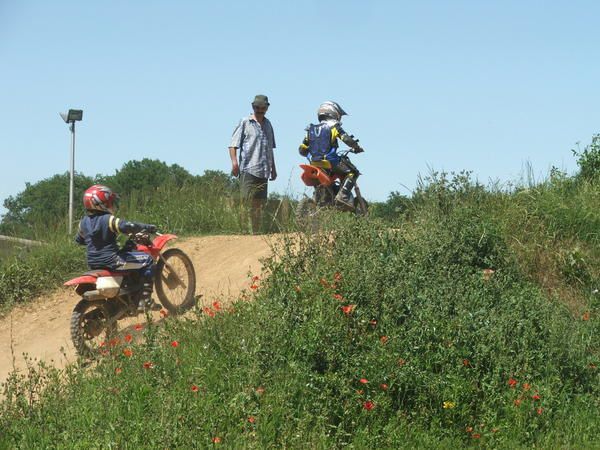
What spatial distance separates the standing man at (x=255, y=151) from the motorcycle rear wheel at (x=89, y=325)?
400cm

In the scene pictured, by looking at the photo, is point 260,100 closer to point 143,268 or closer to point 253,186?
point 253,186

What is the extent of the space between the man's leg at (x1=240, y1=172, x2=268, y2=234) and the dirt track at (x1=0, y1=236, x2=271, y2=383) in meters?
0.71

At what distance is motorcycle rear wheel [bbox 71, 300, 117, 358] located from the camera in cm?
938

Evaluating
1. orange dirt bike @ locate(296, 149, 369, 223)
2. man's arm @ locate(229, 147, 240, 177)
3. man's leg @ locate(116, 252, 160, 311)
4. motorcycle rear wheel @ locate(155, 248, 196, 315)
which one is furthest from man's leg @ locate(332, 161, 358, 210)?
man's leg @ locate(116, 252, 160, 311)

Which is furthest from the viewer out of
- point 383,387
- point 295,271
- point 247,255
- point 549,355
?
point 247,255

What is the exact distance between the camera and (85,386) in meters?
7.56

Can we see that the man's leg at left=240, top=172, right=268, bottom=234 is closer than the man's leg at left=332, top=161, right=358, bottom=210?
No

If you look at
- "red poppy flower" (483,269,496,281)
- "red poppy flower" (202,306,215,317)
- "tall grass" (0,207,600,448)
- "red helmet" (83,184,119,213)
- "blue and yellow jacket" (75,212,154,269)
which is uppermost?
"red helmet" (83,184,119,213)

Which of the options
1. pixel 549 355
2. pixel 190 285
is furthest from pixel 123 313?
pixel 549 355

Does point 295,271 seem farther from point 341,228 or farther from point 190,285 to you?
point 190,285

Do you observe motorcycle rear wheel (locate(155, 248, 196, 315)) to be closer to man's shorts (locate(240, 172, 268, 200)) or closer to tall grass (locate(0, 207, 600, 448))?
tall grass (locate(0, 207, 600, 448))

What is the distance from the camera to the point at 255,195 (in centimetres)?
1344

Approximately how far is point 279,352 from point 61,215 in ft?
26.4

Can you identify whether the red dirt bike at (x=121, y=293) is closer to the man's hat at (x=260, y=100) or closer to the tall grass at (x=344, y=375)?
the tall grass at (x=344, y=375)
